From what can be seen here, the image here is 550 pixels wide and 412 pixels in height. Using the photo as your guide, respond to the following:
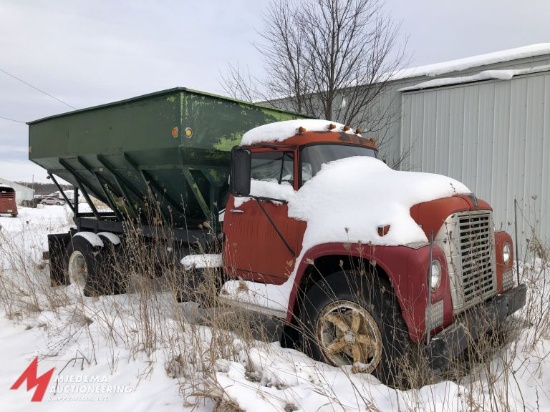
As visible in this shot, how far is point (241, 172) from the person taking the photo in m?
3.54

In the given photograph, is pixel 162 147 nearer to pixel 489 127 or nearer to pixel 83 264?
pixel 83 264

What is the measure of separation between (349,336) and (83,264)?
507 centimetres

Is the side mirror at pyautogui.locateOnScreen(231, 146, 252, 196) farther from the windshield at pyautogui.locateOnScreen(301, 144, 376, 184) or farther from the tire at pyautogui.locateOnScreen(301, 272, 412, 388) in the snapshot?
the tire at pyautogui.locateOnScreen(301, 272, 412, 388)

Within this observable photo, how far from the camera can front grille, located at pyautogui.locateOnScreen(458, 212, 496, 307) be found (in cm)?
324

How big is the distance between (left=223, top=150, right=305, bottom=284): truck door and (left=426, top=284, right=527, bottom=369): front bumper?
1374 millimetres

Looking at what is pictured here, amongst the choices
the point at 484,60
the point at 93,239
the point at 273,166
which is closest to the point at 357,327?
the point at 273,166

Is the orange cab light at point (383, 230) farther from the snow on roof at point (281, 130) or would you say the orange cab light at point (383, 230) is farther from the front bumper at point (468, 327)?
the snow on roof at point (281, 130)

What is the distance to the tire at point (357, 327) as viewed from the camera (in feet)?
9.51

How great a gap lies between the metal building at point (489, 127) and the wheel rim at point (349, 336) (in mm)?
6333

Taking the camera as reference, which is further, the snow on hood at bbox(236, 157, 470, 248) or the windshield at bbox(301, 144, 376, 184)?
the windshield at bbox(301, 144, 376, 184)

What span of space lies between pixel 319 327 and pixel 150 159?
3.08m

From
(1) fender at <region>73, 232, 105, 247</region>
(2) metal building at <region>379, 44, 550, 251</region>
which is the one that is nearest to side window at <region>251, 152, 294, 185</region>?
(1) fender at <region>73, 232, 105, 247</region>

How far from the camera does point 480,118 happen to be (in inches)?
360

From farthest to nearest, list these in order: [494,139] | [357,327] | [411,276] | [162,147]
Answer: [494,139] → [162,147] → [357,327] → [411,276]
